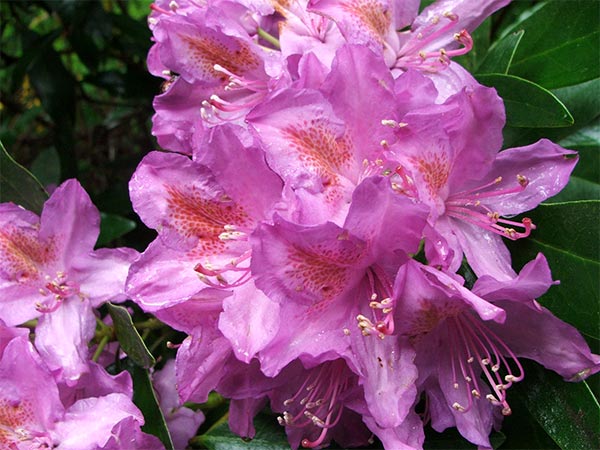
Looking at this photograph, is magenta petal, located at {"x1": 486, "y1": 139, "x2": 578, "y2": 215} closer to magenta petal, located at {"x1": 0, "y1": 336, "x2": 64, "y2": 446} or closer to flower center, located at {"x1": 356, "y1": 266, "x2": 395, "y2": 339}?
flower center, located at {"x1": 356, "y1": 266, "x2": 395, "y2": 339}

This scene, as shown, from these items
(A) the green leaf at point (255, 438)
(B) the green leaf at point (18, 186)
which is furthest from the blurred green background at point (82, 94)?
(A) the green leaf at point (255, 438)

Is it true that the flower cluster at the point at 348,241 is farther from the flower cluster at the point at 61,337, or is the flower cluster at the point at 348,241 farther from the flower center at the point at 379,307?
the flower cluster at the point at 61,337

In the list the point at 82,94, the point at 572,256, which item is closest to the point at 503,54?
the point at 572,256

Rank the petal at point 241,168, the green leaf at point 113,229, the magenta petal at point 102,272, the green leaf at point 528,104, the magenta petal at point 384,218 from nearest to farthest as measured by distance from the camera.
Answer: the magenta petal at point 384,218 < the petal at point 241,168 < the green leaf at point 528,104 < the magenta petal at point 102,272 < the green leaf at point 113,229

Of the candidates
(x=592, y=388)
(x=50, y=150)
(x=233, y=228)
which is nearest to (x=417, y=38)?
(x=233, y=228)

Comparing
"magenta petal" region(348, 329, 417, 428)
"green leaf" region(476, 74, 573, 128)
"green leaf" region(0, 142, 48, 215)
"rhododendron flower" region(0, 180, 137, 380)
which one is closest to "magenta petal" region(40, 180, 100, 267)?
"rhododendron flower" region(0, 180, 137, 380)

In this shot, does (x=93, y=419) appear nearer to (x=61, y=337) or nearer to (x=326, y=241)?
(x=61, y=337)
